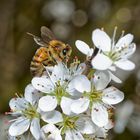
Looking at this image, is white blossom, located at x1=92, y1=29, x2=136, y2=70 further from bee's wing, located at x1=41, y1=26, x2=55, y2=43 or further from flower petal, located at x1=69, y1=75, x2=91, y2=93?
bee's wing, located at x1=41, y1=26, x2=55, y2=43

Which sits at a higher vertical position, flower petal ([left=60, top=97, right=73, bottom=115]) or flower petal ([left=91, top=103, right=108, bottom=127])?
flower petal ([left=60, top=97, right=73, bottom=115])

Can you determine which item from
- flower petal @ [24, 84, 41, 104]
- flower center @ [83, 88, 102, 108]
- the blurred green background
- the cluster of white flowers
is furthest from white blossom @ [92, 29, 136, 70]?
the blurred green background

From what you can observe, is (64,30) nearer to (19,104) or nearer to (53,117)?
(19,104)

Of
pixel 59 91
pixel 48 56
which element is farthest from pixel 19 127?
pixel 48 56

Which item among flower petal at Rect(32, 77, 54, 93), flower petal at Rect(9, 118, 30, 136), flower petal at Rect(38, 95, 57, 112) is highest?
flower petal at Rect(32, 77, 54, 93)

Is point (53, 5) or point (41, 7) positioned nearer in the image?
point (41, 7)

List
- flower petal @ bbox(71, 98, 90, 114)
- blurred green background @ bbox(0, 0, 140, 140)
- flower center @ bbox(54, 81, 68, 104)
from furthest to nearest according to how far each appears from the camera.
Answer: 1. blurred green background @ bbox(0, 0, 140, 140)
2. flower center @ bbox(54, 81, 68, 104)
3. flower petal @ bbox(71, 98, 90, 114)

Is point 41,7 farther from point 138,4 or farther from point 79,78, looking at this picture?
point 79,78

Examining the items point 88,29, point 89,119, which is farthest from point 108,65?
point 88,29
